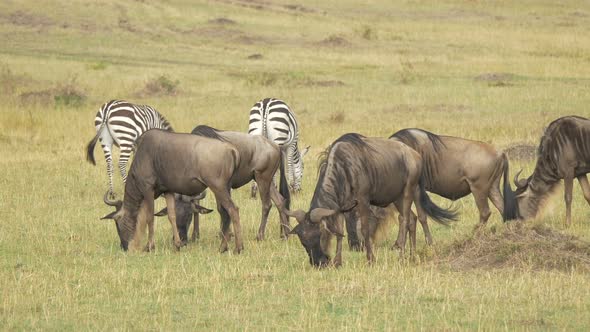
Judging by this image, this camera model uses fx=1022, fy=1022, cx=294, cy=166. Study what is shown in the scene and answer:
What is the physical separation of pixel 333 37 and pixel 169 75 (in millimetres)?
14278

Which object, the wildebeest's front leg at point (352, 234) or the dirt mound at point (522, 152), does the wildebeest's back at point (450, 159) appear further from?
the dirt mound at point (522, 152)

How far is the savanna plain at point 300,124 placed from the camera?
877cm

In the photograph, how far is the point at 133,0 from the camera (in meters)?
53.2

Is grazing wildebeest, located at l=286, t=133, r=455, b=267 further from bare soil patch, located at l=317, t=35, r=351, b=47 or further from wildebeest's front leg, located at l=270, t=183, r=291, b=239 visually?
bare soil patch, located at l=317, t=35, r=351, b=47

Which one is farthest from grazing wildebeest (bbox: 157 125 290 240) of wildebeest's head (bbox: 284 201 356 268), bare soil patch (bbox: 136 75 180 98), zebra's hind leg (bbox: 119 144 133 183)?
bare soil patch (bbox: 136 75 180 98)

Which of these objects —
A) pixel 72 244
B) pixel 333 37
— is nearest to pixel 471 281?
pixel 72 244

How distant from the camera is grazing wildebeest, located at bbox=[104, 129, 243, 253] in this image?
1145cm

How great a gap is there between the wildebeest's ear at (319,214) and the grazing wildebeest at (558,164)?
141 inches

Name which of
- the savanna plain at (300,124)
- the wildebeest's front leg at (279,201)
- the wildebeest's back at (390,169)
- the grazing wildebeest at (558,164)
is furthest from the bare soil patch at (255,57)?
the wildebeest's back at (390,169)

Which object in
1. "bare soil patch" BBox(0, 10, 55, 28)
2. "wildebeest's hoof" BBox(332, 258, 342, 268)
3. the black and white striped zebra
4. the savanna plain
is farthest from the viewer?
"bare soil patch" BBox(0, 10, 55, 28)

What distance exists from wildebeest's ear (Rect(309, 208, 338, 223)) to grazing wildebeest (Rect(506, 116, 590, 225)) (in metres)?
3.59

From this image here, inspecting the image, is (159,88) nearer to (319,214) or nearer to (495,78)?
(495,78)

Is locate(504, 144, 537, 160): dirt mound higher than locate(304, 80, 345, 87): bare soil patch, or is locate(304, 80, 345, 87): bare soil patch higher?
locate(504, 144, 537, 160): dirt mound

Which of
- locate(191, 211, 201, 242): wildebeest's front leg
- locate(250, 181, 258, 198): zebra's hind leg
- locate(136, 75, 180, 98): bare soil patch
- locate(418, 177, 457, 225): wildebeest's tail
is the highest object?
locate(418, 177, 457, 225): wildebeest's tail
